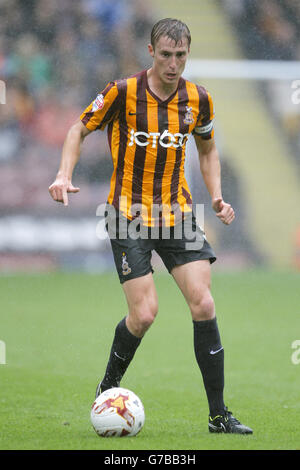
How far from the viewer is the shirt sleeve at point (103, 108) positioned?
15.9 feet

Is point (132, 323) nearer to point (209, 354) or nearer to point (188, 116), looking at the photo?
point (209, 354)

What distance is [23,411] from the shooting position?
5.09 m

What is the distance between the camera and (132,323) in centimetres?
486

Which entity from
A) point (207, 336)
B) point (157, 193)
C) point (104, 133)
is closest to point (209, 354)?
point (207, 336)

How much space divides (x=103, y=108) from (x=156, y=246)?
0.84 metres

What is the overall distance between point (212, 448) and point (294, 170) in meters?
11.5

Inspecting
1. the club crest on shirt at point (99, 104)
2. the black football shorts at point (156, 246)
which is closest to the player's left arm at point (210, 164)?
the black football shorts at point (156, 246)

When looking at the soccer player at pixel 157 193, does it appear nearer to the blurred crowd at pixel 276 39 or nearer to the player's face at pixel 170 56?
the player's face at pixel 170 56

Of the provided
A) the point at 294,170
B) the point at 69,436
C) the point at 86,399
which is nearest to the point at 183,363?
the point at 86,399

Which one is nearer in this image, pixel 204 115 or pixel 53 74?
pixel 204 115

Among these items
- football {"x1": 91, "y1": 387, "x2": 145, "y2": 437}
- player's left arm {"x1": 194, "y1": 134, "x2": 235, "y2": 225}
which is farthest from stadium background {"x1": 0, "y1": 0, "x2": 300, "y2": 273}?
football {"x1": 91, "y1": 387, "x2": 145, "y2": 437}

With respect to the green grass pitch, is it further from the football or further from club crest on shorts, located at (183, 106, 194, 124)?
club crest on shorts, located at (183, 106, 194, 124)

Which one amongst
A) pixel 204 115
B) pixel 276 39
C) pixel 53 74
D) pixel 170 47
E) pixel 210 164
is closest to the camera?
pixel 170 47
